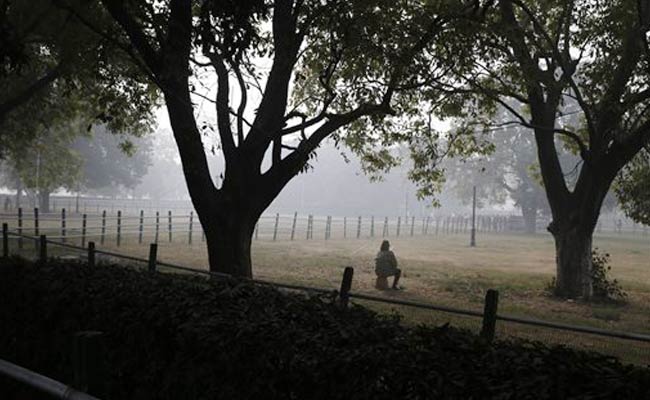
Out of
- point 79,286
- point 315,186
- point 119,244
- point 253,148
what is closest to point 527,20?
point 253,148

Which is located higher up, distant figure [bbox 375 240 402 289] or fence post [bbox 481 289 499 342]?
fence post [bbox 481 289 499 342]

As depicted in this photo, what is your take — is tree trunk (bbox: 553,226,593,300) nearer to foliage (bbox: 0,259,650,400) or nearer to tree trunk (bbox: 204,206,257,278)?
tree trunk (bbox: 204,206,257,278)

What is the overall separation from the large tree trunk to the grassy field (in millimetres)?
715

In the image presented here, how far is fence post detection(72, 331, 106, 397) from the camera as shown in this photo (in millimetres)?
3510

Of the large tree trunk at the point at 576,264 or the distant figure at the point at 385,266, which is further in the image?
the large tree trunk at the point at 576,264

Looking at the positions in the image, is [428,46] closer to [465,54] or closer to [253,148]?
[465,54]

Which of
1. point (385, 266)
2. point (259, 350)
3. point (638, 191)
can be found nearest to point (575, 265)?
point (638, 191)

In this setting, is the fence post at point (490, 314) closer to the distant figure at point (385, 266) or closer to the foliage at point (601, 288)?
the distant figure at point (385, 266)

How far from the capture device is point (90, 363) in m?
3.51

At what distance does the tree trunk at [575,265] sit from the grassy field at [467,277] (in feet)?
2.32

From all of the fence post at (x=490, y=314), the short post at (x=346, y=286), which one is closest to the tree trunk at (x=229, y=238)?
the short post at (x=346, y=286)

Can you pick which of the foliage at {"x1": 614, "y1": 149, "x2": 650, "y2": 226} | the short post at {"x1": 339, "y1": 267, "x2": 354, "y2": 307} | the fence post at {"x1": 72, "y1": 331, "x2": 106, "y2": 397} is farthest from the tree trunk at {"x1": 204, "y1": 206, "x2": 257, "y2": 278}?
the foliage at {"x1": 614, "y1": 149, "x2": 650, "y2": 226}

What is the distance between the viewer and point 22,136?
88.0 feet

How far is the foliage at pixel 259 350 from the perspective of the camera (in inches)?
120
